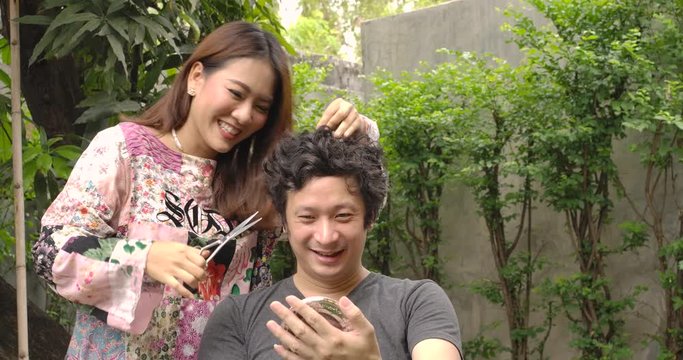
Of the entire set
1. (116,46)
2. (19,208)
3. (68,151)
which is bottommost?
(19,208)

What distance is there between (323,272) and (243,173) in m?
0.32

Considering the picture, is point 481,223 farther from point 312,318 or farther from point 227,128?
point 312,318

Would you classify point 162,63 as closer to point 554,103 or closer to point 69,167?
point 69,167

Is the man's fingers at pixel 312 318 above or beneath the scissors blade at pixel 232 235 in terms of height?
beneath

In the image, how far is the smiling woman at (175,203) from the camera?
1.64 m

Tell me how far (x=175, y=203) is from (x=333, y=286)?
1.09 feet

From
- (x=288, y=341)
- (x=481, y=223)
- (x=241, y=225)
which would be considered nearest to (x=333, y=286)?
(x=241, y=225)

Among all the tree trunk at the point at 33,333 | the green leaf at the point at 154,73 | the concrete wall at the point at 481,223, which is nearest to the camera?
the green leaf at the point at 154,73

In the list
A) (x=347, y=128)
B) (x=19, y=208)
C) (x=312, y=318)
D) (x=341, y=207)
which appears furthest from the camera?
(x=19, y=208)

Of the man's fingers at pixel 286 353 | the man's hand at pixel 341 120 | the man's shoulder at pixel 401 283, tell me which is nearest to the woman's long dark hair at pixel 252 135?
the man's hand at pixel 341 120

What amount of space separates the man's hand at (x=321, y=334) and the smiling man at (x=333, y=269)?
142 millimetres

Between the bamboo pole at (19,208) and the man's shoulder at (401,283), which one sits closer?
the man's shoulder at (401,283)

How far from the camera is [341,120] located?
1.86m

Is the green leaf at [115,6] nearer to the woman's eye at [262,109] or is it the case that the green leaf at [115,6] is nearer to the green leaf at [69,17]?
the green leaf at [69,17]
